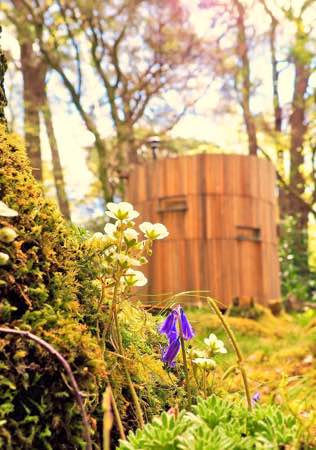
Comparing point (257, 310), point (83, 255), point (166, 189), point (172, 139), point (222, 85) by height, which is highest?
point (222, 85)

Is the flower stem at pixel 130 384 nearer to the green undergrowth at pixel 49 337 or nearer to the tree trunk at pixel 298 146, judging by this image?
the green undergrowth at pixel 49 337

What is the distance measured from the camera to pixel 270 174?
43.7 feet

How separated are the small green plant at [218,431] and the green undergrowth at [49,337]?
208 mm

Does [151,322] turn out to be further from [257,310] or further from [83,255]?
[257,310]

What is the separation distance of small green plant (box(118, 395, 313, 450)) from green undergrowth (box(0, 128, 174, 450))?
208 millimetres

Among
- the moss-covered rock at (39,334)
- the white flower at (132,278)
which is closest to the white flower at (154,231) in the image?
the white flower at (132,278)

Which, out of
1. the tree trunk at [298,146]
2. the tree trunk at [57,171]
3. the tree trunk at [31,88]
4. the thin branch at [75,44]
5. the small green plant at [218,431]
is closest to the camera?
the small green plant at [218,431]

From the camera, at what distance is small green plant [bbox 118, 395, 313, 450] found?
1.24m

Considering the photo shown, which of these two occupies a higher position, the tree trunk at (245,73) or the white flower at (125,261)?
the tree trunk at (245,73)

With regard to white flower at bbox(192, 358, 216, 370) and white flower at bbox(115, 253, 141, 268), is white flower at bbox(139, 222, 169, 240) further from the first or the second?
white flower at bbox(192, 358, 216, 370)

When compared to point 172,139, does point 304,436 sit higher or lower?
lower

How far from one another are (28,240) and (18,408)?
0.48m

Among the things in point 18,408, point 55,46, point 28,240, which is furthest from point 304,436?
point 55,46

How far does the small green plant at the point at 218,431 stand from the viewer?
1237 millimetres
